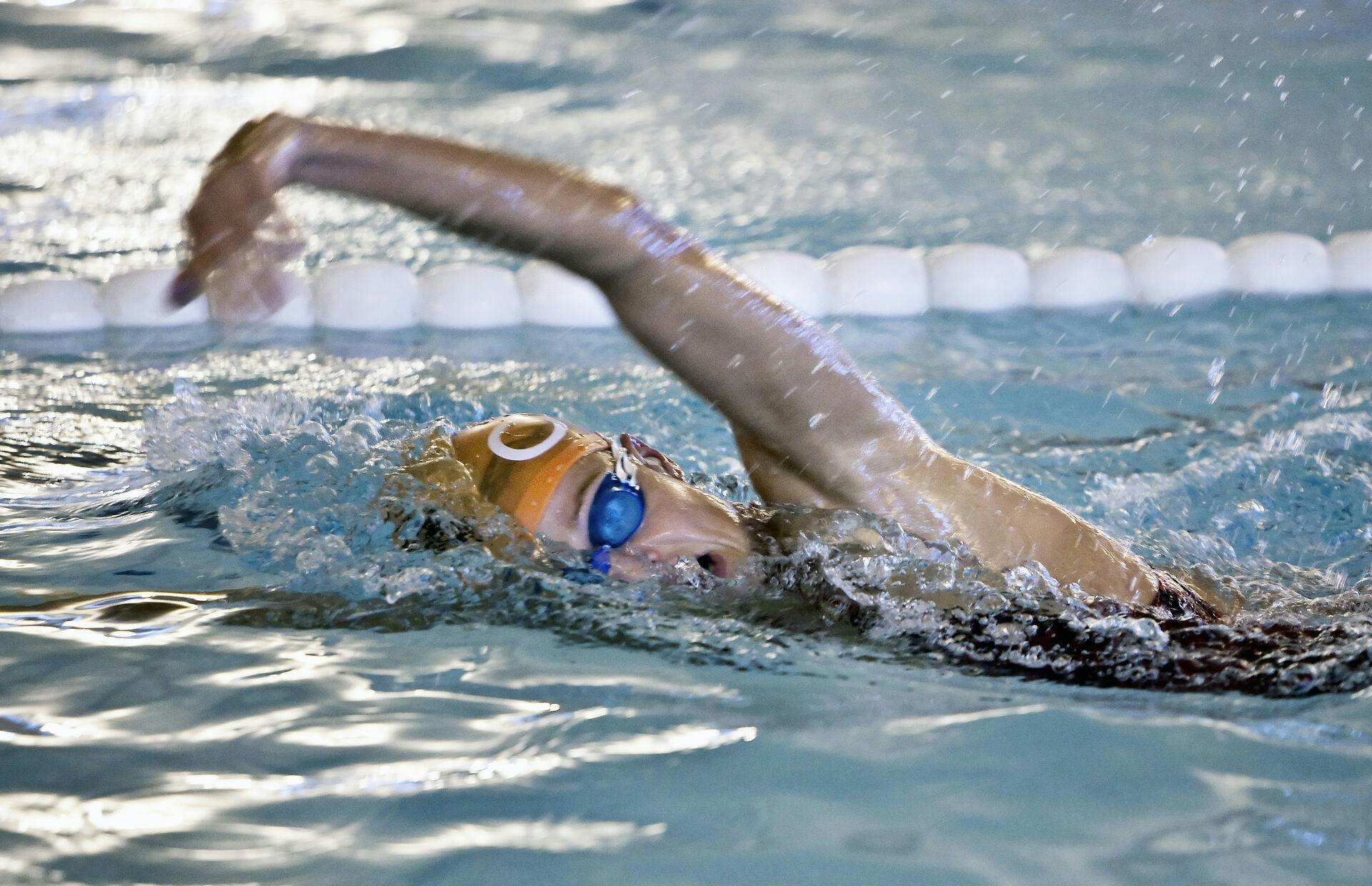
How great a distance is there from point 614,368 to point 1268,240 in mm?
2884

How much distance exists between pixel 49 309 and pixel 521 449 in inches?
119

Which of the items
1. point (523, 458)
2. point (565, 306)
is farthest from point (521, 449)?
point (565, 306)

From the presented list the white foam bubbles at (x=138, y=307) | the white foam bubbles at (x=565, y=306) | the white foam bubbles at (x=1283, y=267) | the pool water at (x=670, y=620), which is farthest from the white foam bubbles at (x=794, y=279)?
the white foam bubbles at (x=138, y=307)

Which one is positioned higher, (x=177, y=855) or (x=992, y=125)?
(x=992, y=125)

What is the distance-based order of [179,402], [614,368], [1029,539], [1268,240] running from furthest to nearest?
[1268,240] < [614,368] < [179,402] < [1029,539]

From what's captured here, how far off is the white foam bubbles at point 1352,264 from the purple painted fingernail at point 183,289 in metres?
4.66

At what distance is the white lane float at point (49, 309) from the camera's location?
4402 millimetres

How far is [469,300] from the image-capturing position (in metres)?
4.66

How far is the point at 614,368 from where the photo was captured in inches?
164

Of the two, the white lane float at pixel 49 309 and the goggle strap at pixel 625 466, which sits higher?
the white lane float at pixel 49 309

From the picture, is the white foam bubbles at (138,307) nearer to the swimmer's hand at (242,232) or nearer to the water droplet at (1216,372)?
the swimmer's hand at (242,232)

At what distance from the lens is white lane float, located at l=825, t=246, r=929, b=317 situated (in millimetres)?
4785

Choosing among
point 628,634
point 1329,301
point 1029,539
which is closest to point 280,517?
point 628,634

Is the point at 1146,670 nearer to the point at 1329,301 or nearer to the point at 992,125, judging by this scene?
the point at 1329,301
